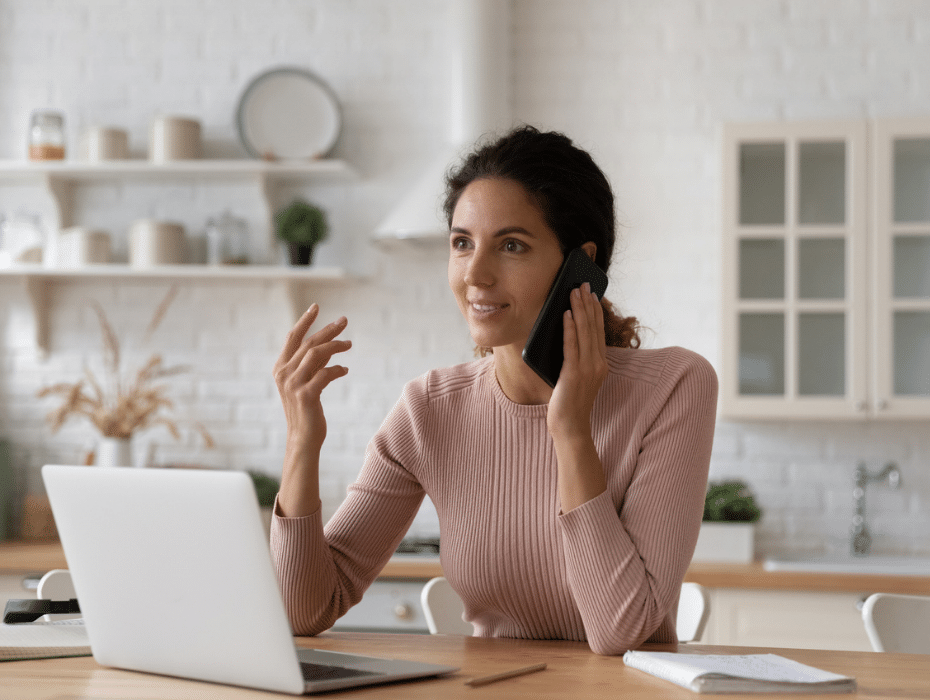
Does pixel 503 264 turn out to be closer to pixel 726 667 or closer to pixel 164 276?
pixel 726 667

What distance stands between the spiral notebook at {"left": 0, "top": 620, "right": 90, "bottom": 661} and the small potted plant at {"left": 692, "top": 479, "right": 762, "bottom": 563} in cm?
213

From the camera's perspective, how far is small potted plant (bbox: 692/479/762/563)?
10.0 feet

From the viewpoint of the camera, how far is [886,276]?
120 inches

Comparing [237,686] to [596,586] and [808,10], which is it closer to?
[596,586]

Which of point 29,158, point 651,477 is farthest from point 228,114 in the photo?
point 651,477

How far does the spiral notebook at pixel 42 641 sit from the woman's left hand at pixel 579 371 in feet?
2.21

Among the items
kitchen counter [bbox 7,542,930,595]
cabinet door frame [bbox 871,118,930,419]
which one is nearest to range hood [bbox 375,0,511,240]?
kitchen counter [bbox 7,542,930,595]

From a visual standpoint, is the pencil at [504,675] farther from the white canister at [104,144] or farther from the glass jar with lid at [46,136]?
the glass jar with lid at [46,136]

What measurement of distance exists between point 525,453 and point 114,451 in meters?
2.21

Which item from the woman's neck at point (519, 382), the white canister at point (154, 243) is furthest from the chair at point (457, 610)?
the white canister at point (154, 243)

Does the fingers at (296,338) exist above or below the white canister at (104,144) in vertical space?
below

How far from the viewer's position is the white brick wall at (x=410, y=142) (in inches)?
134

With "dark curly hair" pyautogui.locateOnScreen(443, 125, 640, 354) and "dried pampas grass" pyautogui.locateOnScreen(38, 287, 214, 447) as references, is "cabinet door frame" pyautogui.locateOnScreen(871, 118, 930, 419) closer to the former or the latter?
"dark curly hair" pyautogui.locateOnScreen(443, 125, 640, 354)

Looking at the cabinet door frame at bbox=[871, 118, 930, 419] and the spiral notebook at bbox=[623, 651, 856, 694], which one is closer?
the spiral notebook at bbox=[623, 651, 856, 694]
